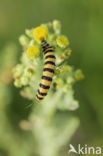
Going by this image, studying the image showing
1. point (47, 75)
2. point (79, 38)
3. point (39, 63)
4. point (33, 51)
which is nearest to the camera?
point (47, 75)

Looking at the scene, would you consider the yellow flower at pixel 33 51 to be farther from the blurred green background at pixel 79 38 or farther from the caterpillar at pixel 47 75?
the blurred green background at pixel 79 38

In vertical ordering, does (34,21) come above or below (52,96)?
above

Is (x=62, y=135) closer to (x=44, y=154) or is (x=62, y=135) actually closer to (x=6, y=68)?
(x=44, y=154)

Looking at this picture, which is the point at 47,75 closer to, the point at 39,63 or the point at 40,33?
the point at 39,63

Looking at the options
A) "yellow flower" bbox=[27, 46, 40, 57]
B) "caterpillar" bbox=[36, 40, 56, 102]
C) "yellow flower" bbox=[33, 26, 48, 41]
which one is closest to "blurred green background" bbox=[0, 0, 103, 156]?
"yellow flower" bbox=[33, 26, 48, 41]

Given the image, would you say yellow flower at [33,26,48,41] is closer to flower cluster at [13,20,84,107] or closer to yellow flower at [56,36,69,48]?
flower cluster at [13,20,84,107]

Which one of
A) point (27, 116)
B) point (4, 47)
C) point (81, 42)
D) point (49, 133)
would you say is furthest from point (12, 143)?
point (81, 42)

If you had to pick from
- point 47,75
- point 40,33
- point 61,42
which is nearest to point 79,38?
point 61,42

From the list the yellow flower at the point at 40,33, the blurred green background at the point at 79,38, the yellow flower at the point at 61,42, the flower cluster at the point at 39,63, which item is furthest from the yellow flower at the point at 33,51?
the blurred green background at the point at 79,38

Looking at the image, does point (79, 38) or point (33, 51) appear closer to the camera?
point (33, 51)
